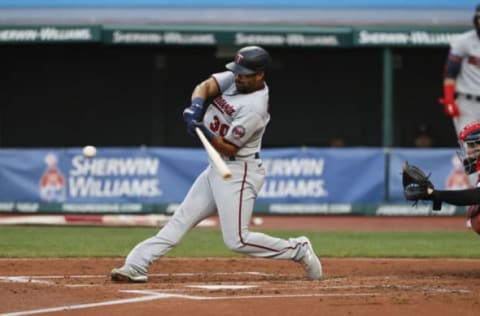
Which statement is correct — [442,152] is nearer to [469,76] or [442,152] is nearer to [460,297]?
[469,76]

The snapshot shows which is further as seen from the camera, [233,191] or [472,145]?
[472,145]

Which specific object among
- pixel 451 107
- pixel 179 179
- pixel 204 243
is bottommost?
pixel 204 243

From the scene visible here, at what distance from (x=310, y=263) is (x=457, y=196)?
4.05 ft

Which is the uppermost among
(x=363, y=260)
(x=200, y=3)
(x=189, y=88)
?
(x=200, y=3)

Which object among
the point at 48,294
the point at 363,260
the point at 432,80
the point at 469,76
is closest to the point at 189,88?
the point at 432,80

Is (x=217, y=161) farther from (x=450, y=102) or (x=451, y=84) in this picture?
(x=451, y=84)

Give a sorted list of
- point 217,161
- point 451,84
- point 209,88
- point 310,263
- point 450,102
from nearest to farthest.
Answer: point 217,161
point 209,88
point 310,263
point 450,102
point 451,84

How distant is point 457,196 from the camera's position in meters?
8.30

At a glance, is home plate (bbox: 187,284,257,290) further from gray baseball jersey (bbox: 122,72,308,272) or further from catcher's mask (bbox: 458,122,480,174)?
catcher's mask (bbox: 458,122,480,174)

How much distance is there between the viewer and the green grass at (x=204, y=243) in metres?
11.5

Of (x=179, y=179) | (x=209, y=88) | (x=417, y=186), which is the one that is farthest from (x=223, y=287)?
(x=179, y=179)

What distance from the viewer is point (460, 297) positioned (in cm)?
758

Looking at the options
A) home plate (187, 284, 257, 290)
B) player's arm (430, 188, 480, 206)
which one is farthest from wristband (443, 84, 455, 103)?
home plate (187, 284, 257, 290)

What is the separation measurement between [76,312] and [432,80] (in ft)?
48.6
